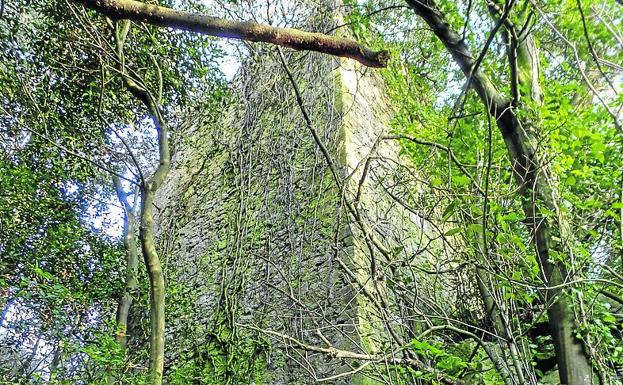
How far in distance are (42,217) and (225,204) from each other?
2.38m

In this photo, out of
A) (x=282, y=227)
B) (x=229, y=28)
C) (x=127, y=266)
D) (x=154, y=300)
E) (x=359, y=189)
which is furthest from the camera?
(x=127, y=266)

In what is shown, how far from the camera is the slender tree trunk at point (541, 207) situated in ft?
6.97

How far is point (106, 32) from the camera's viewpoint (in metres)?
4.45

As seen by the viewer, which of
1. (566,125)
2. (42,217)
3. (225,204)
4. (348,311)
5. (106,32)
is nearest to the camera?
(566,125)

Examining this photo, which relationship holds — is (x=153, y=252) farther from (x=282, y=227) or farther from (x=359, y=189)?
(x=282, y=227)

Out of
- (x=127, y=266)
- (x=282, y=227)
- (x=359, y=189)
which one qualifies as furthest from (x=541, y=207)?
(x=127, y=266)

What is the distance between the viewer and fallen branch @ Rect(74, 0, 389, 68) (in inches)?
48.6

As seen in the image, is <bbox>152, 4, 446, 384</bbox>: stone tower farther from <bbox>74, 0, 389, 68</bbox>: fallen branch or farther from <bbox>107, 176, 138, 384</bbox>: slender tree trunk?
<bbox>74, 0, 389, 68</bbox>: fallen branch

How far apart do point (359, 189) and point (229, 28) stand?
5.65ft

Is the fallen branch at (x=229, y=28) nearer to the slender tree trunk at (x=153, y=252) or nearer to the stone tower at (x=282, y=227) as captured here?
the stone tower at (x=282, y=227)

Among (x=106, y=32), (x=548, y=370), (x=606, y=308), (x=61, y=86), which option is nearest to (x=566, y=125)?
(x=606, y=308)

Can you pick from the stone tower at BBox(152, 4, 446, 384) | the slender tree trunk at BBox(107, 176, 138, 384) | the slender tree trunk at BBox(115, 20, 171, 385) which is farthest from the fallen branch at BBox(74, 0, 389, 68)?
the slender tree trunk at BBox(107, 176, 138, 384)

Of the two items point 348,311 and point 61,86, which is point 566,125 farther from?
point 61,86

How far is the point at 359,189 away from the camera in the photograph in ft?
9.31
